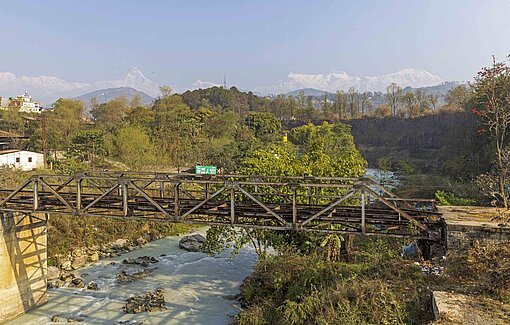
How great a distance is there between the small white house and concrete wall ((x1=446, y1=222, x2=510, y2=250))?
122ft

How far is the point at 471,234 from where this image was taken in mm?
8703

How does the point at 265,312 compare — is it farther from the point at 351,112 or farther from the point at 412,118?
the point at 351,112

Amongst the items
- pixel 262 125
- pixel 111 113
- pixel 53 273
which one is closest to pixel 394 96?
pixel 262 125

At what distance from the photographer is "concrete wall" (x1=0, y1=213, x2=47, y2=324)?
1351 cm

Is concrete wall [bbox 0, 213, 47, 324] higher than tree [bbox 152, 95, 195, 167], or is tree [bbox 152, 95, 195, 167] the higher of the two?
tree [bbox 152, 95, 195, 167]

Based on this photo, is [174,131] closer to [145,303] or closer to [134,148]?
[134,148]

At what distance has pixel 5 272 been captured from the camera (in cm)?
1352

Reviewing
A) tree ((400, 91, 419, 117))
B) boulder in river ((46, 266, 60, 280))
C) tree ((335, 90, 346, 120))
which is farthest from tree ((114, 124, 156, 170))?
tree ((400, 91, 419, 117))

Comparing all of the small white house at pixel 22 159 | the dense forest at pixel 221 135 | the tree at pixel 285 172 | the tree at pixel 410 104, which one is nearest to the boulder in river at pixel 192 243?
the tree at pixel 285 172

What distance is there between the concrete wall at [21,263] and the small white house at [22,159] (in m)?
24.4

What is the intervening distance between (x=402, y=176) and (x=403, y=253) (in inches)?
1394

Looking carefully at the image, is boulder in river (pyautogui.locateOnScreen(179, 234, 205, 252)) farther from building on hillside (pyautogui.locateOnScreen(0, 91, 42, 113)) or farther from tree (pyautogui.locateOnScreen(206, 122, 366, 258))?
building on hillside (pyautogui.locateOnScreen(0, 91, 42, 113))

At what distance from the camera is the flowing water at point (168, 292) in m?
14.3

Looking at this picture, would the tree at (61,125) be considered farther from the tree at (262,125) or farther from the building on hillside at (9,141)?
the tree at (262,125)
